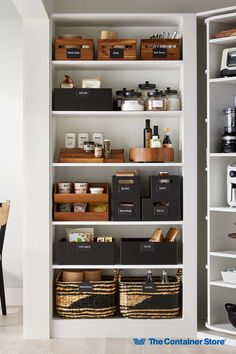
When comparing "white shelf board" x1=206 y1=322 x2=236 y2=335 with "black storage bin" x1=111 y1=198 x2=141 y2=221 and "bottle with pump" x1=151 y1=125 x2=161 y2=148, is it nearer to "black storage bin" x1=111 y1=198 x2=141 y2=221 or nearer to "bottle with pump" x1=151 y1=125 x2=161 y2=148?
"black storage bin" x1=111 y1=198 x2=141 y2=221

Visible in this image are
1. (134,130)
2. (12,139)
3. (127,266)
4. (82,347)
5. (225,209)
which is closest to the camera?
(82,347)

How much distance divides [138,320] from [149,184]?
0.94m

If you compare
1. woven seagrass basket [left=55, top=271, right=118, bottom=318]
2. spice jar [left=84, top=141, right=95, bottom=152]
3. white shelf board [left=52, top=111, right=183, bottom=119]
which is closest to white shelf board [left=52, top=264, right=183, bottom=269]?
woven seagrass basket [left=55, top=271, right=118, bottom=318]

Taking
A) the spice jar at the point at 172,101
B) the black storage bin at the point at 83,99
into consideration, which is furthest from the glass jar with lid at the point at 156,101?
the black storage bin at the point at 83,99

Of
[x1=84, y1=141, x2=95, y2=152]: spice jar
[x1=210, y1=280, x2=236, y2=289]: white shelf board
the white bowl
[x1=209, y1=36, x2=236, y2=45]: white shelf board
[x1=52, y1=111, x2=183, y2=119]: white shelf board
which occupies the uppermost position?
[x1=209, y1=36, x2=236, y2=45]: white shelf board

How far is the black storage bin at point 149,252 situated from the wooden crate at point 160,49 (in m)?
1.26

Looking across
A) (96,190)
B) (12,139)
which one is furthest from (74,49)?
(12,139)

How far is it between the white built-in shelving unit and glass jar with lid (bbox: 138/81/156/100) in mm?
94

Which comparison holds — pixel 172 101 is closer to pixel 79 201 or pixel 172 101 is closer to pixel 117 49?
pixel 117 49

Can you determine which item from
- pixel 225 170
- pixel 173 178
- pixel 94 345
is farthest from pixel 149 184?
pixel 94 345

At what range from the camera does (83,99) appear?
4.36 metres

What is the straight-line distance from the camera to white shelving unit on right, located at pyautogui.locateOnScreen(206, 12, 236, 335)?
4.28 metres

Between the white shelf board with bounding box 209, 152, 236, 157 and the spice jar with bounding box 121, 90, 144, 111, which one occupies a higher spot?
the spice jar with bounding box 121, 90, 144, 111

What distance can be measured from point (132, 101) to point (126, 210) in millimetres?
740
